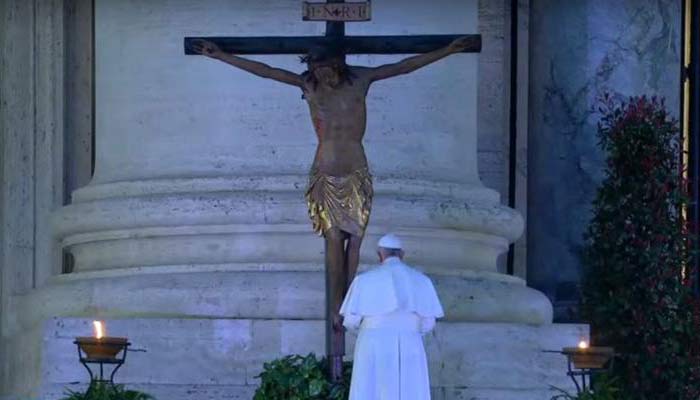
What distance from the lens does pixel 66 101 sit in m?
20.3

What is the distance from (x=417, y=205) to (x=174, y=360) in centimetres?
219

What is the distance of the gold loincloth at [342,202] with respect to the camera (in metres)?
16.4

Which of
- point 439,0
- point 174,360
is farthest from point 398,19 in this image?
point 174,360

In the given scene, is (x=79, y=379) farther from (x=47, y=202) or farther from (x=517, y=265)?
(x=517, y=265)

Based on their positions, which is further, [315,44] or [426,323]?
[315,44]

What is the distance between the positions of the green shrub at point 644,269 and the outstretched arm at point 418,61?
3.23 m

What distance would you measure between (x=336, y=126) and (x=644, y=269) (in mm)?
3505

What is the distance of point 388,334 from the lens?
51.5ft

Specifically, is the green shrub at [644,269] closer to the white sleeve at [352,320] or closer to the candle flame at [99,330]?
the white sleeve at [352,320]

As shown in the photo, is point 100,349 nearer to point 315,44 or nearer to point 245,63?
point 245,63

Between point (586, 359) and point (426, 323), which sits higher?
point (426, 323)

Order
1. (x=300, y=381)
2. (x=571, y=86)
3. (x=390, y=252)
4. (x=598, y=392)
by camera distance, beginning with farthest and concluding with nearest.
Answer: (x=571, y=86)
(x=598, y=392)
(x=300, y=381)
(x=390, y=252)

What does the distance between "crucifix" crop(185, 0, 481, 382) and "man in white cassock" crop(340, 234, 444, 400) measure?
25.6 inches

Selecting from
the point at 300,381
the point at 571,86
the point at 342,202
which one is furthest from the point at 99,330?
the point at 571,86
